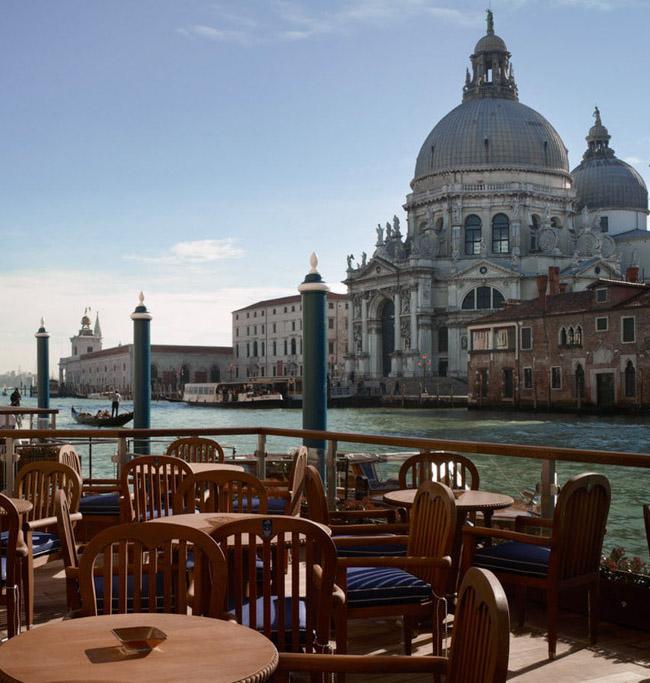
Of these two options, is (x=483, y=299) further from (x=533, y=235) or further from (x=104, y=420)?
(x=104, y=420)

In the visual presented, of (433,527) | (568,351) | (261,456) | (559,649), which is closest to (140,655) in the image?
(433,527)

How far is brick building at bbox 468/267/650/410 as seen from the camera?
38.5 meters

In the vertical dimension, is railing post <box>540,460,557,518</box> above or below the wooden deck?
above

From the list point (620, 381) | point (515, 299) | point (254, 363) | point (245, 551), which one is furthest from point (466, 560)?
point (254, 363)

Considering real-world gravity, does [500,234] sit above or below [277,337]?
above

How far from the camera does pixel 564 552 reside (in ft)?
13.8

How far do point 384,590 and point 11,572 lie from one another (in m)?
1.48

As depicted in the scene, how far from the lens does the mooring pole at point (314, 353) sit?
7184mm

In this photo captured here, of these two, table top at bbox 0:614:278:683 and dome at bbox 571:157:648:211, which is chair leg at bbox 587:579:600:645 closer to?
table top at bbox 0:614:278:683

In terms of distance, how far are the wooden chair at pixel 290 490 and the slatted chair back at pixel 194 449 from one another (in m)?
0.47

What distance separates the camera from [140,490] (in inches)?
187

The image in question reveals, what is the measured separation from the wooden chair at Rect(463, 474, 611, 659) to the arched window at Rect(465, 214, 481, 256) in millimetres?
63633

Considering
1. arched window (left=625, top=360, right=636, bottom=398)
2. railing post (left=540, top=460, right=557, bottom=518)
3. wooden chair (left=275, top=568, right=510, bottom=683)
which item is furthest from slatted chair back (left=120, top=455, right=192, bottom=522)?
arched window (left=625, top=360, right=636, bottom=398)

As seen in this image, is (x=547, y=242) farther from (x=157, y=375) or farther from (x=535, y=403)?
(x=157, y=375)
